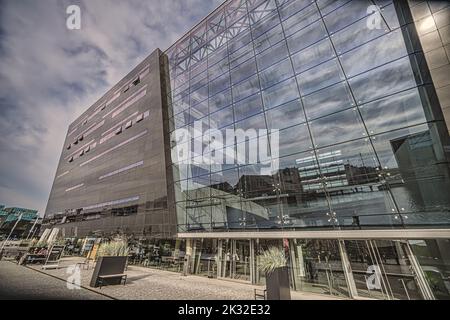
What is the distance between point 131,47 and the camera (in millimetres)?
9914

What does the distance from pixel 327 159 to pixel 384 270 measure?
205 inches

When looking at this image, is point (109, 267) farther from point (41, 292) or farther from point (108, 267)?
point (41, 292)

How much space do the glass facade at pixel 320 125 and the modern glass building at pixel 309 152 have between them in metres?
0.06

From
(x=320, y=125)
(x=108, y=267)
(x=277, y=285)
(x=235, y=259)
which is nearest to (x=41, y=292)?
(x=108, y=267)

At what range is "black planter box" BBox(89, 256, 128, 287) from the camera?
28.3 ft

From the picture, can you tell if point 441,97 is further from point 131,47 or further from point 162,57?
point 162,57

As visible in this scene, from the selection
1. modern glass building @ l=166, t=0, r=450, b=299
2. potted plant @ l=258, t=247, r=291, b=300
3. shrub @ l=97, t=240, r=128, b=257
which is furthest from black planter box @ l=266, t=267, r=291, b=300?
shrub @ l=97, t=240, r=128, b=257

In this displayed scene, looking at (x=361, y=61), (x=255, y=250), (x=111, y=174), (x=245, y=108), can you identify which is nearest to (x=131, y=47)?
(x=245, y=108)

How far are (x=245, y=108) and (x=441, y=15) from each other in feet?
33.3

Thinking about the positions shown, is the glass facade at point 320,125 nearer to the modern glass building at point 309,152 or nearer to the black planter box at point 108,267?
Answer: the modern glass building at point 309,152

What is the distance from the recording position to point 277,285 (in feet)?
19.9

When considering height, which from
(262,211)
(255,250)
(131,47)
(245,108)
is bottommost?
(255,250)

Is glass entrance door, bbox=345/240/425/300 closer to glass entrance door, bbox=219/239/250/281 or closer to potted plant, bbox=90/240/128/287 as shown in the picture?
glass entrance door, bbox=219/239/250/281
